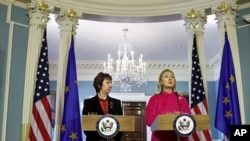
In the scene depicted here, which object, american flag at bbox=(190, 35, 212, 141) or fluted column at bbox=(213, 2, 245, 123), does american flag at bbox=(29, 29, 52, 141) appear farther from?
fluted column at bbox=(213, 2, 245, 123)

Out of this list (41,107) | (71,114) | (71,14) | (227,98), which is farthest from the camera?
(71,14)

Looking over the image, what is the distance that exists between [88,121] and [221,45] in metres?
2.77

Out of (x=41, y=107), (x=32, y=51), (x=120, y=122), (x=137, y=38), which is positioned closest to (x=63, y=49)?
(x=32, y=51)

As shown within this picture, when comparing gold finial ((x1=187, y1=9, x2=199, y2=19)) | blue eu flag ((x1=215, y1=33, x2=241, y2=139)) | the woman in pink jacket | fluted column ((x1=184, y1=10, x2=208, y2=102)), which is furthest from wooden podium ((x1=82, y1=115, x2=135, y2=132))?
gold finial ((x1=187, y1=9, x2=199, y2=19))

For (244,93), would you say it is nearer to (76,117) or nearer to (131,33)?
(76,117)

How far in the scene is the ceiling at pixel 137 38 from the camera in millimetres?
6408

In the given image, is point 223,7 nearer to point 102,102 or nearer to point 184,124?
point 102,102

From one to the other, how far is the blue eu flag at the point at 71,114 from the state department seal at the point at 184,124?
6.74ft

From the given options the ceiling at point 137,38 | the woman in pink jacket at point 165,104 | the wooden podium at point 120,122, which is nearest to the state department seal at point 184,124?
the wooden podium at point 120,122

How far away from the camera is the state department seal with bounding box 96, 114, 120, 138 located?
93.3 inches

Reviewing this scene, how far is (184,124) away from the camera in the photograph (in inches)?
93.5

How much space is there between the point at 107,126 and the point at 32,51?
2.39 meters

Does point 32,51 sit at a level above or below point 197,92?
above

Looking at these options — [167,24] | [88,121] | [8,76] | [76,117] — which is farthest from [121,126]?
[167,24]
